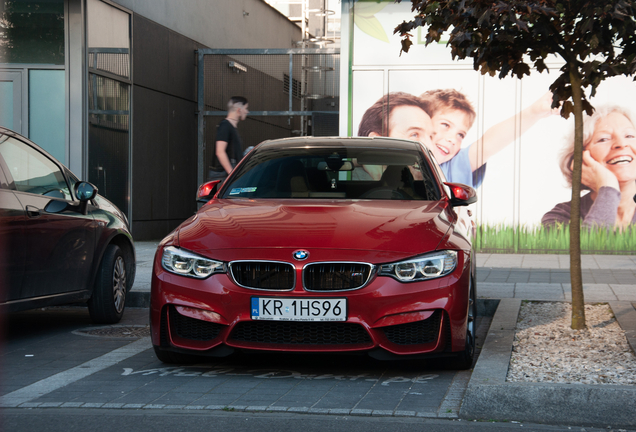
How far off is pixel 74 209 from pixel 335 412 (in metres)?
3.35

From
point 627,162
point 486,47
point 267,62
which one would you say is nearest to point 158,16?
point 267,62

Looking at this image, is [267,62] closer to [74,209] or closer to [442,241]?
[74,209]

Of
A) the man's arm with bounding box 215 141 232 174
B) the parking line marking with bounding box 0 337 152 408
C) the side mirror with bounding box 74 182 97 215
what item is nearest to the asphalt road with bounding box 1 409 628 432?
the parking line marking with bounding box 0 337 152 408

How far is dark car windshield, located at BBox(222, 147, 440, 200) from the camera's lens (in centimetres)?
589

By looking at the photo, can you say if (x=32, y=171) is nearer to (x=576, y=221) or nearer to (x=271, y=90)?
(x=576, y=221)

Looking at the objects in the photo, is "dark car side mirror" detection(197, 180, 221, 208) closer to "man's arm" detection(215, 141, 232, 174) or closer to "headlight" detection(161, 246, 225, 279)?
"headlight" detection(161, 246, 225, 279)

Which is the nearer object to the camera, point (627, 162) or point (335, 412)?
point (335, 412)

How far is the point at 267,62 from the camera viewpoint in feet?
51.3

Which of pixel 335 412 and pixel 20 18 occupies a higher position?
pixel 20 18

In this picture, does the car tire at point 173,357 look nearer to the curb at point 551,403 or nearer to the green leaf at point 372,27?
the curb at point 551,403

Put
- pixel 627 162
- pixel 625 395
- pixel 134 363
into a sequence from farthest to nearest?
pixel 627 162 → pixel 134 363 → pixel 625 395

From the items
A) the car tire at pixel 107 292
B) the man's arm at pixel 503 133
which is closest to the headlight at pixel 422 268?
the car tire at pixel 107 292

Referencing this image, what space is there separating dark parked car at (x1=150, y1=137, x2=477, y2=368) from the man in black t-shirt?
3.77 meters

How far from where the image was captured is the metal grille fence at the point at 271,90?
1536 centimetres
